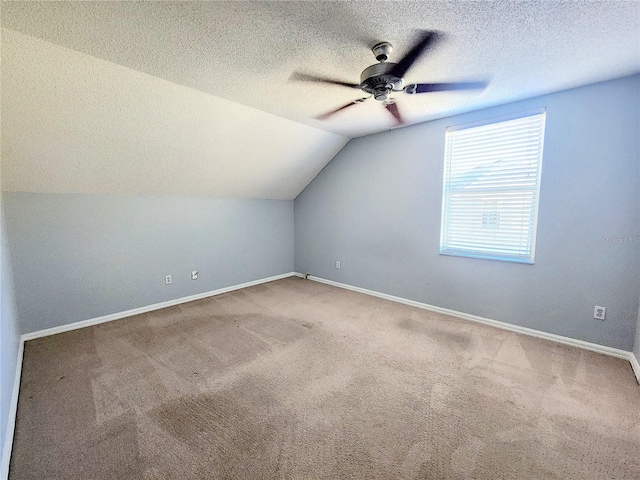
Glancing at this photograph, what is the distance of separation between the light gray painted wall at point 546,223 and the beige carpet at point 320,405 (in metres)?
0.37

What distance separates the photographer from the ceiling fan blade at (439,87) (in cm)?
181

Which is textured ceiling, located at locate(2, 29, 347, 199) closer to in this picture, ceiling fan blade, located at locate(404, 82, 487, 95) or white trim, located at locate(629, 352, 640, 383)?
ceiling fan blade, located at locate(404, 82, 487, 95)

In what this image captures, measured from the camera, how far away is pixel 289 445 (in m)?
1.47

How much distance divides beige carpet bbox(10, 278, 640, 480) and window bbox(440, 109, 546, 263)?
0.95 metres

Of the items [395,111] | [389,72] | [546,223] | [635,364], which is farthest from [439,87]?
[635,364]

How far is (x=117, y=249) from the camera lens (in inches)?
123

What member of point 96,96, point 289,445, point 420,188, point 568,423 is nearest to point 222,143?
point 96,96

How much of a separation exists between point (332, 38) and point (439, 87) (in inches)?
32.7

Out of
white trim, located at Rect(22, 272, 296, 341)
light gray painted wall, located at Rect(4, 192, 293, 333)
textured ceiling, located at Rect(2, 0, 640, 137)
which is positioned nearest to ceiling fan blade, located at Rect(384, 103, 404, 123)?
textured ceiling, located at Rect(2, 0, 640, 137)

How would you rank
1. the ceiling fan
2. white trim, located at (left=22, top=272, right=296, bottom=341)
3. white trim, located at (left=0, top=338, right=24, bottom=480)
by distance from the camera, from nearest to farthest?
white trim, located at (left=0, top=338, right=24, bottom=480) → the ceiling fan → white trim, located at (left=22, top=272, right=296, bottom=341)

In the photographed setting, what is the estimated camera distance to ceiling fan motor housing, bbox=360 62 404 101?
166 cm

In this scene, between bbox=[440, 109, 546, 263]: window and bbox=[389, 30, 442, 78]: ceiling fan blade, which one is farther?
bbox=[440, 109, 546, 263]: window

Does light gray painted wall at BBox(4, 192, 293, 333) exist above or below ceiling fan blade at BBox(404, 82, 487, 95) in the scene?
below

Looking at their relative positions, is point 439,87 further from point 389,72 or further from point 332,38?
point 332,38
